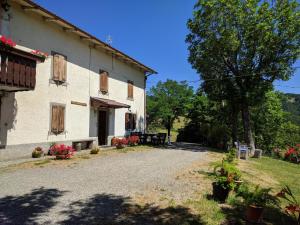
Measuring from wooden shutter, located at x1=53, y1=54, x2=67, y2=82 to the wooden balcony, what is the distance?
2986 mm

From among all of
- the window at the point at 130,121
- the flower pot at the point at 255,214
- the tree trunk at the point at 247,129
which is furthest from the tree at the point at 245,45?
the flower pot at the point at 255,214

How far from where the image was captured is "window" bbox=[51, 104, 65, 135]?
1199 centimetres

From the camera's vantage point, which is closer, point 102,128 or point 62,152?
point 62,152

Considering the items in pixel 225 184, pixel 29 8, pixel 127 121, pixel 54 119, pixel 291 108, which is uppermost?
pixel 291 108

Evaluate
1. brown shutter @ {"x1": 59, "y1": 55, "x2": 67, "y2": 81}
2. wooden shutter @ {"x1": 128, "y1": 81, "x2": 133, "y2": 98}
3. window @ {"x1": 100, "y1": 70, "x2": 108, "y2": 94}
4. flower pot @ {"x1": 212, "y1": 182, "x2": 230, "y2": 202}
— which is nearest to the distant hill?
wooden shutter @ {"x1": 128, "y1": 81, "x2": 133, "y2": 98}

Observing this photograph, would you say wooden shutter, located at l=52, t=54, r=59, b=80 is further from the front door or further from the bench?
the front door

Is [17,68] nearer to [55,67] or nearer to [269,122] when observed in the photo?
[55,67]

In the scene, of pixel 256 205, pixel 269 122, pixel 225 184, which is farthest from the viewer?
pixel 269 122

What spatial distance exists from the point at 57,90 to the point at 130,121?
7962 millimetres

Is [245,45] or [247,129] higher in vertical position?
[245,45]

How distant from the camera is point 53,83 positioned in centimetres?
1206

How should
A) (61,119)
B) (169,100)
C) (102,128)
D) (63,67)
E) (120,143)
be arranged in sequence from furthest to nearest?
(169,100), (102,128), (120,143), (63,67), (61,119)

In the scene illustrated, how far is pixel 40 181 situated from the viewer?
6.77 m

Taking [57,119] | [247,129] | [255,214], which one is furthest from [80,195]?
[247,129]
